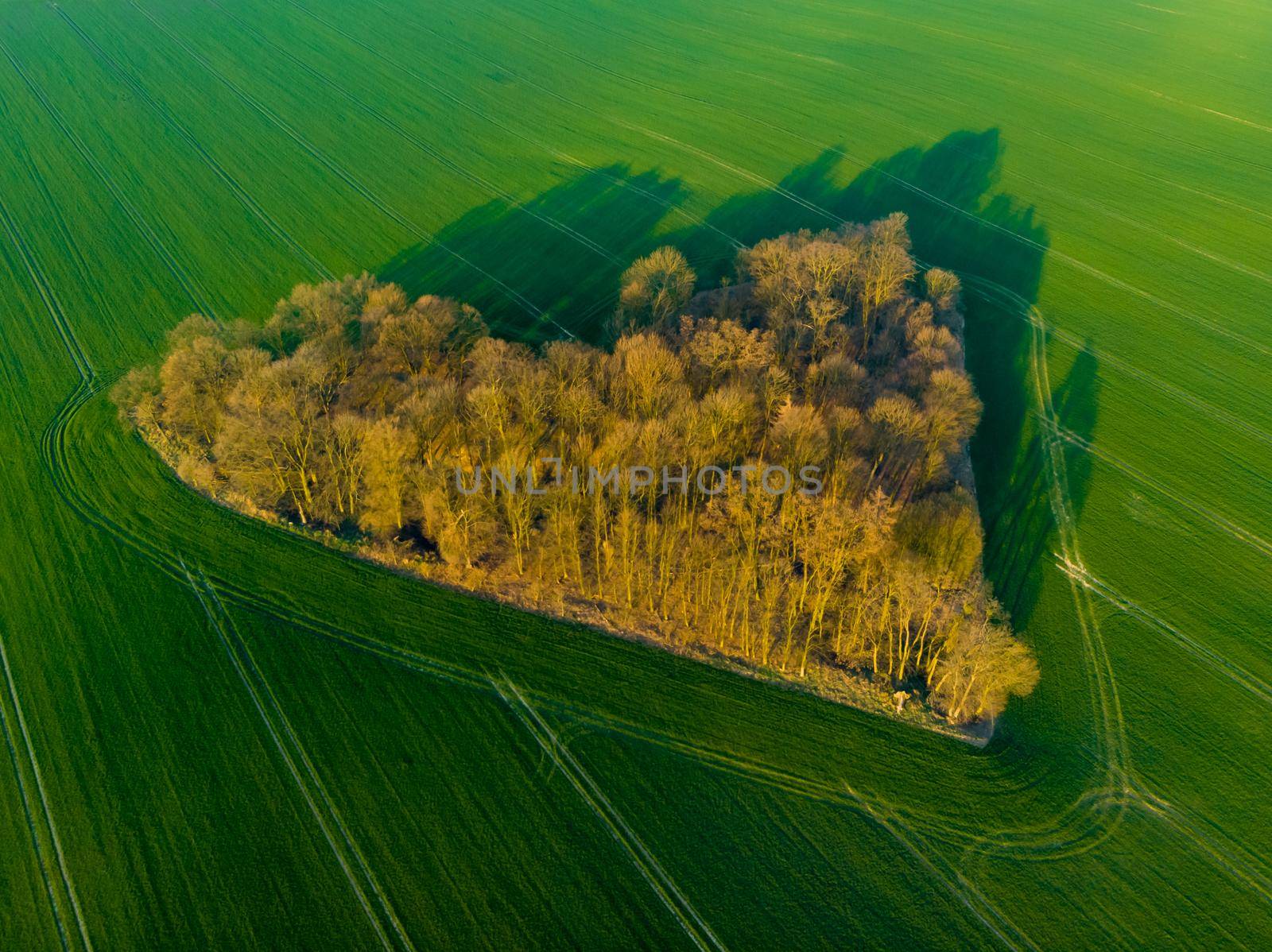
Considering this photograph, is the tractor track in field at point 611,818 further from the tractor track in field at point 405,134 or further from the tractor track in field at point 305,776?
the tractor track in field at point 405,134

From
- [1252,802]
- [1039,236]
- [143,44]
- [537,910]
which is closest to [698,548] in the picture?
[537,910]

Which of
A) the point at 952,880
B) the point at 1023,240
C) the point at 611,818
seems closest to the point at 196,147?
the point at 611,818

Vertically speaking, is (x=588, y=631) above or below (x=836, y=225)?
below

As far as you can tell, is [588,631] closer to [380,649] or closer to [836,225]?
[380,649]

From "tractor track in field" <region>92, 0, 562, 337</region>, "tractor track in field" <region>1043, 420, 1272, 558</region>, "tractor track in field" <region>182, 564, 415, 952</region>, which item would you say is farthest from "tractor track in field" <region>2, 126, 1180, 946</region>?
"tractor track in field" <region>92, 0, 562, 337</region>

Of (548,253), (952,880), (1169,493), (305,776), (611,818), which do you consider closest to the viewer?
(952,880)

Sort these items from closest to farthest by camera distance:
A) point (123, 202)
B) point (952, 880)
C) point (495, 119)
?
point (952, 880) < point (123, 202) < point (495, 119)

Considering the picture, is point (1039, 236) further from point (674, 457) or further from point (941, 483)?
point (674, 457)
